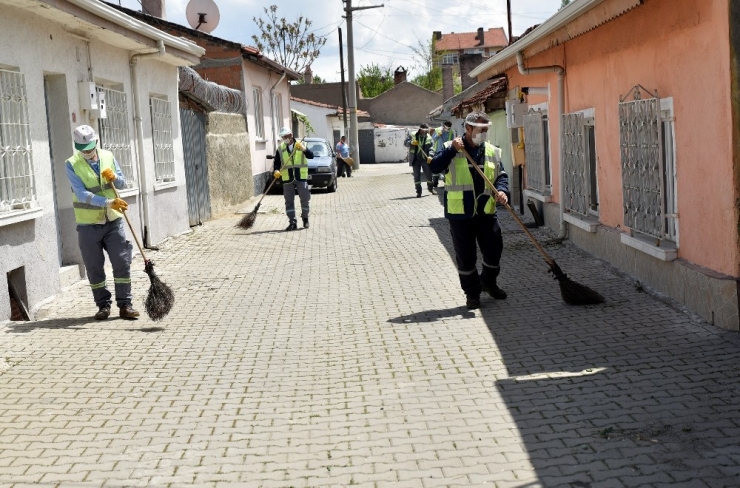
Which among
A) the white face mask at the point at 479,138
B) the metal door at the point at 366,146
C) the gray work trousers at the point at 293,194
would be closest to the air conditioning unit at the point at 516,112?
the gray work trousers at the point at 293,194

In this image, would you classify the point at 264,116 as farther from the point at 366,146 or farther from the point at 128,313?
the point at 366,146

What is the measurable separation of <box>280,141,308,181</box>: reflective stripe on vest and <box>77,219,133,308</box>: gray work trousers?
23.6ft

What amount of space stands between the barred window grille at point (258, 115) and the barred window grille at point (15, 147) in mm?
18511

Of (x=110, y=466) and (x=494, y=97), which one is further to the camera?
(x=494, y=97)

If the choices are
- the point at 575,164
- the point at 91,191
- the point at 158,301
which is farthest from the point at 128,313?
the point at 575,164

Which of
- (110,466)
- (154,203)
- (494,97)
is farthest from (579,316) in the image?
(494,97)

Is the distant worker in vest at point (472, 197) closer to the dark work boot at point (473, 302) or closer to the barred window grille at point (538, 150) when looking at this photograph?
the dark work boot at point (473, 302)

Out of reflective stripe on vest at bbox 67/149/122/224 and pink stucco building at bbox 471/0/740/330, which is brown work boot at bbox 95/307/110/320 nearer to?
reflective stripe on vest at bbox 67/149/122/224

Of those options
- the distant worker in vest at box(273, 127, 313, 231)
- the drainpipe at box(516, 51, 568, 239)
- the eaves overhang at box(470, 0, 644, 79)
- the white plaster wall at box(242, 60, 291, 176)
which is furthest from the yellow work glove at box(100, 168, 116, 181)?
the white plaster wall at box(242, 60, 291, 176)

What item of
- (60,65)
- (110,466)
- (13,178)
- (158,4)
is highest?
(158,4)

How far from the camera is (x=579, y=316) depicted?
27.9 feet

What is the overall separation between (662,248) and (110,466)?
5524 millimetres

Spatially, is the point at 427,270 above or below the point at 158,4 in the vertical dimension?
below

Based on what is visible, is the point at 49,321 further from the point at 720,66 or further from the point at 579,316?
the point at 720,66
